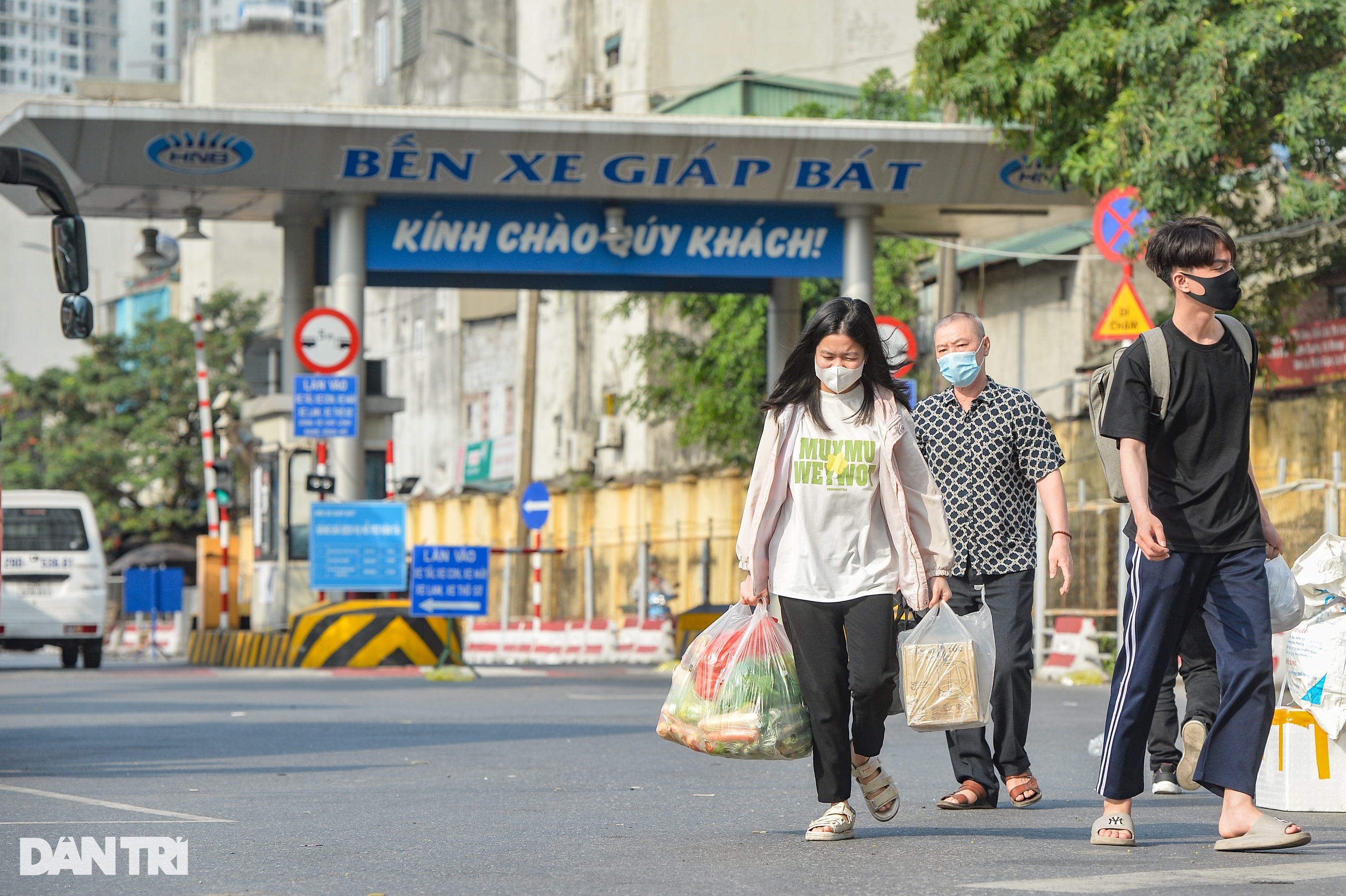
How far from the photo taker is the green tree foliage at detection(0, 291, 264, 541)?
5631 cm

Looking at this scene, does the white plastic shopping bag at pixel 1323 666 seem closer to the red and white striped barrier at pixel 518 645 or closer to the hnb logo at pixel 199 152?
the hnb logo at pixel 199 152

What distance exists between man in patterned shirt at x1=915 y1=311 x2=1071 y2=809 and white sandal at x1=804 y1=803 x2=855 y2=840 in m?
1.22

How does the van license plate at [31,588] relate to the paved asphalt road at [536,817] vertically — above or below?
above

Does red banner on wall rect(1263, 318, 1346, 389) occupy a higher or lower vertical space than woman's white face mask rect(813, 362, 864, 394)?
higher

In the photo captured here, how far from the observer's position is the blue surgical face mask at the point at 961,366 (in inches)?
307

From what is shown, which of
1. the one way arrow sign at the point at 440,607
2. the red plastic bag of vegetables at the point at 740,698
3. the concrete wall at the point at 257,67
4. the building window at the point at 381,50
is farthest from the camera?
the concrete wall at the point at 257,67

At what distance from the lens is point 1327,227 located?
2084cm

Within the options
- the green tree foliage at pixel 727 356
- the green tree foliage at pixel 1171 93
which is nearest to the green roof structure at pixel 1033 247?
the green tree foliage at pixel 727 356

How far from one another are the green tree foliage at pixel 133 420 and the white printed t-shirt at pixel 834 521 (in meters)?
50.8

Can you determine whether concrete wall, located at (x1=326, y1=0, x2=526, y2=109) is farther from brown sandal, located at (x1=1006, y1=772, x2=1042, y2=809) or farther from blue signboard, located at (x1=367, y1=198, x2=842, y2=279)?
brown sandal, located at (x1=1006, y1=772, x2=1042, y2=809)

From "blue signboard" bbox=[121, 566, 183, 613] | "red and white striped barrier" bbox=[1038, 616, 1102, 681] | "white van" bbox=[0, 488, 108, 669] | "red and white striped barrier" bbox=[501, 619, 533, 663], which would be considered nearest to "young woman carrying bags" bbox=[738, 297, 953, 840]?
"red and white striped barrier" bbox=[1038, 616, 1102, 681]

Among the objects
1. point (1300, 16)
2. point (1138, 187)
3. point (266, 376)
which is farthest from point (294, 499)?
point (1300, 16)

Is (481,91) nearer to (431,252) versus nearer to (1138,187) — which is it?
(431,252)

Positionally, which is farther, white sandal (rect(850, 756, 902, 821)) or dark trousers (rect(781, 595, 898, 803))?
white sandal (rect(850, 756, 902, 821))
